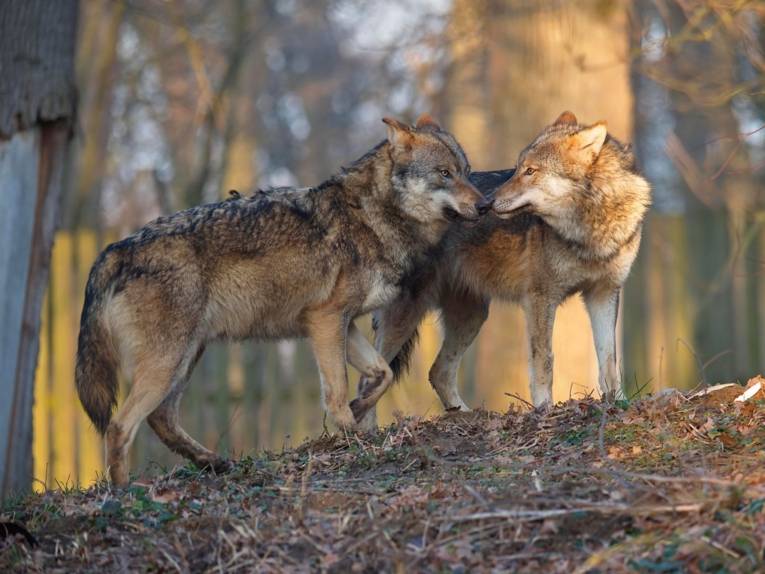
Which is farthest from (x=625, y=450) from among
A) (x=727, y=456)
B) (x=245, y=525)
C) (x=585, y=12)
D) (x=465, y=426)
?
(x=585, y=12)

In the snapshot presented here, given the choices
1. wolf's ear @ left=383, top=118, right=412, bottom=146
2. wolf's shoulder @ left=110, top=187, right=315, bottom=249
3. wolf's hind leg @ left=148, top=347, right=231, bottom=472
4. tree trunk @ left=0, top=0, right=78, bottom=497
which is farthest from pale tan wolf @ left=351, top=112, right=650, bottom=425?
tree trunk @ left=0, top=0, right=78, bottom=497

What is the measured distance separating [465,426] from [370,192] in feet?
6.21

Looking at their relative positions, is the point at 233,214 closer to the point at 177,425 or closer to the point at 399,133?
the point at 399,133

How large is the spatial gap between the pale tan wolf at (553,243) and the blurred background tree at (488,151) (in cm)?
60

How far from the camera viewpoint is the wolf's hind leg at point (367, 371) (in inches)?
301

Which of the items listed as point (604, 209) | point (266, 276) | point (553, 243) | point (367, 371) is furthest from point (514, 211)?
point (266, 276)

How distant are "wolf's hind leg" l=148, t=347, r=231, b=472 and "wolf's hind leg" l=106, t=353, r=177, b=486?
11 cm

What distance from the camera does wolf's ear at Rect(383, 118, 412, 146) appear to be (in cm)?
777

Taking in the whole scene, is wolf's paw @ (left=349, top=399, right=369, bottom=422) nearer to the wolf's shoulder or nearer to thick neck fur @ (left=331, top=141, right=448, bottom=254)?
thick neck fur @ (left=331, top=141, right=448, bottom=254)

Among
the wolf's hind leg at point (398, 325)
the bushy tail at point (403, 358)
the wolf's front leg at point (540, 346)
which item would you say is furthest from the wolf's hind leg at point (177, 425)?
the wolf's front leg at point (540, 346)

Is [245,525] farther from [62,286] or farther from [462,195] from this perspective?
[62,286]

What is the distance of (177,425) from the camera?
7.25m

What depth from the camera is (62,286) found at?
474 inches

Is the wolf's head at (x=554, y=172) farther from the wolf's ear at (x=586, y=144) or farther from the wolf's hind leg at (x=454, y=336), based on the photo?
the wolf's hind leg at (x=454, y=336)
